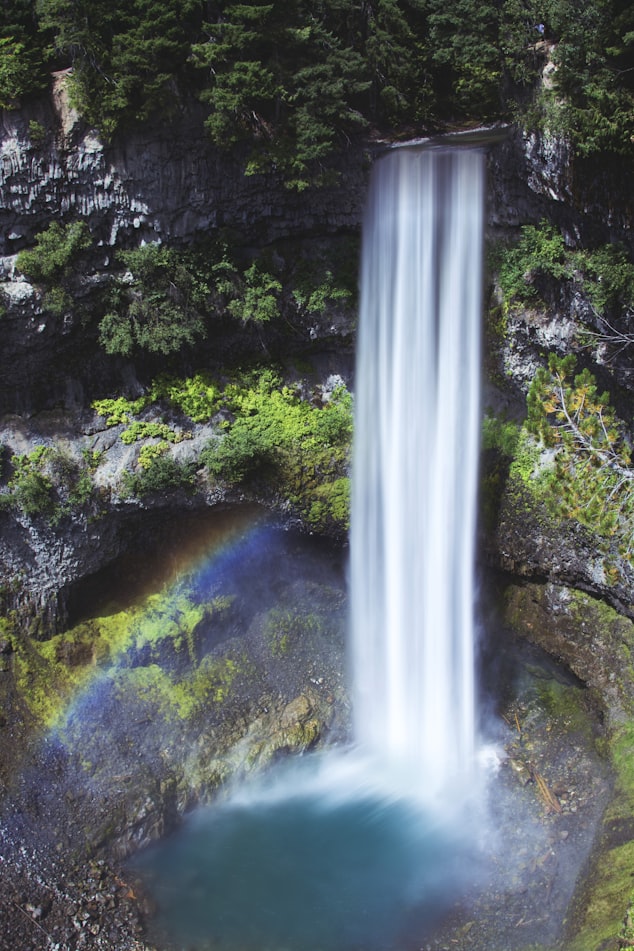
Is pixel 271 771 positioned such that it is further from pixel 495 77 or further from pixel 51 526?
pixel 495 77

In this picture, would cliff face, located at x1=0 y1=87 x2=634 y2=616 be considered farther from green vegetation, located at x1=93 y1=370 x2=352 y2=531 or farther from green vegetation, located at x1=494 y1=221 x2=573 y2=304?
green vegetation, located at x1=93 y1=370 x2=352 y2=531

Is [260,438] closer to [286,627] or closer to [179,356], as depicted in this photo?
[179,356]

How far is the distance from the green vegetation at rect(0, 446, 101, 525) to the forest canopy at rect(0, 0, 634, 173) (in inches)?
273

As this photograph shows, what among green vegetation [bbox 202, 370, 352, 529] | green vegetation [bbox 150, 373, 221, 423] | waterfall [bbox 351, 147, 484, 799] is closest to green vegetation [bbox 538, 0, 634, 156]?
waterfall [bbox 351, 147, 484, 799]

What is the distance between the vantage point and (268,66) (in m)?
15.4

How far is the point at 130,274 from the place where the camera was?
16281 millimetres

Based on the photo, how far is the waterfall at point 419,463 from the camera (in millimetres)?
15969

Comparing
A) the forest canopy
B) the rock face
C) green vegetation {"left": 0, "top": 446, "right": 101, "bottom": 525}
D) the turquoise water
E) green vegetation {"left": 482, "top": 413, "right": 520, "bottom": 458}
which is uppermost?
the forest canopy

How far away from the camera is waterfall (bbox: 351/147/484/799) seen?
16.0 meters

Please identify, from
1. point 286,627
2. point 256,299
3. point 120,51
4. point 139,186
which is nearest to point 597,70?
point 256,299

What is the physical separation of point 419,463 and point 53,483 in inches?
323

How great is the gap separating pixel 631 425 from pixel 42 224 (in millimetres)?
12973

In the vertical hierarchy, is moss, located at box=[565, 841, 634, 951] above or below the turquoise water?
above

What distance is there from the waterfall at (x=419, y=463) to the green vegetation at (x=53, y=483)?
618 centimetres
